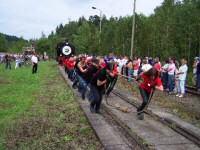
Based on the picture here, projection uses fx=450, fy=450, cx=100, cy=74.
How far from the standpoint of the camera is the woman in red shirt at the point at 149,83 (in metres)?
13.6

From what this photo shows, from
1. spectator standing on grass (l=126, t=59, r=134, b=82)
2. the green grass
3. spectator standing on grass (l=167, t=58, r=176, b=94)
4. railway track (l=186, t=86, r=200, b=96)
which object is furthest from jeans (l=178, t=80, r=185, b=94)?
spectator standing on grass (l=126, t=59, r=134, b=82)

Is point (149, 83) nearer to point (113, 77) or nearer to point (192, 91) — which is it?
point (113, 77)

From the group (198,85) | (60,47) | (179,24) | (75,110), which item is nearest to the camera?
(75,110)

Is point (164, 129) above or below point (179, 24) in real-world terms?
below

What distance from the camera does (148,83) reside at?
1377cm

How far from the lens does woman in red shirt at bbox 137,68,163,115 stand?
13602 mm

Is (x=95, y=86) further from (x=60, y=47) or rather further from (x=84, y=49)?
(x=84, y=49)

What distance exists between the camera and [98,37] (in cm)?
6059

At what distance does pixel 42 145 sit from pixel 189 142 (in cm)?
348

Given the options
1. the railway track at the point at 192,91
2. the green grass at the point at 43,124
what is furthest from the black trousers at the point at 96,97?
the railway track at the point at 192,91

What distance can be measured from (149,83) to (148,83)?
0.10 feet

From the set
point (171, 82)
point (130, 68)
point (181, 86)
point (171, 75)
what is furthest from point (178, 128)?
point (130, 68)

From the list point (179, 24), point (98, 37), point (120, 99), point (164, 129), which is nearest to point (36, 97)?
point (120, 99)

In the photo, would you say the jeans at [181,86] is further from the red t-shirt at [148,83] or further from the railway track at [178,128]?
the red t-shirt at [148,83]
